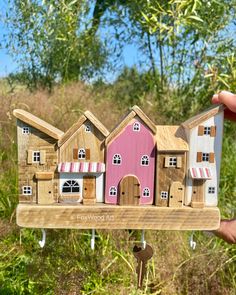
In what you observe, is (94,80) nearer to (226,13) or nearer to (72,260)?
(226,13)

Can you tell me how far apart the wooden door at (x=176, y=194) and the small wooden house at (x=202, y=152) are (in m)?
0.03

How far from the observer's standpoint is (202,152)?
1195 mm

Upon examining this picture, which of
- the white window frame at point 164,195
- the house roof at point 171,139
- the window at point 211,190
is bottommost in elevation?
the white window frame at point 164,195

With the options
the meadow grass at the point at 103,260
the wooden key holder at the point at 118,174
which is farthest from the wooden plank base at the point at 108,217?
the meadow grass at the point at 103,260

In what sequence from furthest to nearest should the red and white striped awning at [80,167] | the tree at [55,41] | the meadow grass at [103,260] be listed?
the tree at [55,41], the meadow grass at [103,260], the red and white striped awning at [80,167]

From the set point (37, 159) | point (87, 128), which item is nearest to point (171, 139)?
point (87, 128)

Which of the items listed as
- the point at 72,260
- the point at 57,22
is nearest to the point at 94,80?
the point at 57,22

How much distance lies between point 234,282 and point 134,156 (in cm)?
114

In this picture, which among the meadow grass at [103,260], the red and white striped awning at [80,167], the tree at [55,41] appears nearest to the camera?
the red and white striped awning at [80,167]

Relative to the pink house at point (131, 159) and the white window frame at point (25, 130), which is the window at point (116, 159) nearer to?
the pink house at point (131, 159)

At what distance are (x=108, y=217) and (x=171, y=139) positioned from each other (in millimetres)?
273

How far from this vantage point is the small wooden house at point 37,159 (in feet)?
3.80

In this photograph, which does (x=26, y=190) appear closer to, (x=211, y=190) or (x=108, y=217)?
(x=108, y=217)

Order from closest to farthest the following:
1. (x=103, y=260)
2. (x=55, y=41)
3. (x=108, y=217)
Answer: (x=108, y=217), (x=103, y=260), (x=55, y=41)
